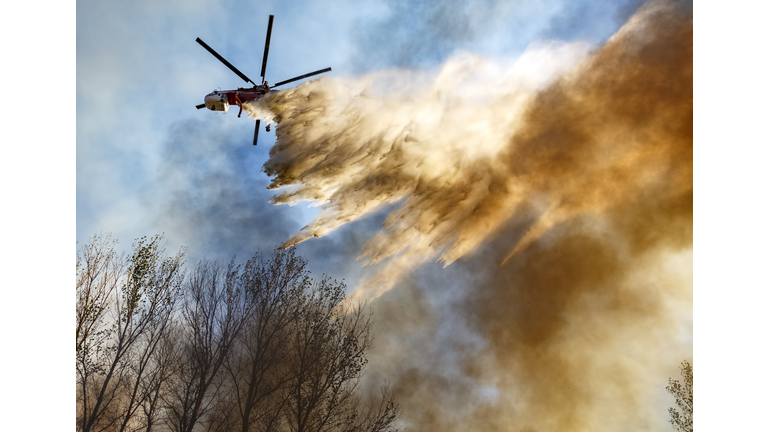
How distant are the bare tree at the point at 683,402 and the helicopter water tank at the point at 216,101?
52.5 ft

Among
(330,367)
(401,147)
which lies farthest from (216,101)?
(330,367)

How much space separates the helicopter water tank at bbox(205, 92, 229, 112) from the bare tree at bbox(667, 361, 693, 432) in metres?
16.0

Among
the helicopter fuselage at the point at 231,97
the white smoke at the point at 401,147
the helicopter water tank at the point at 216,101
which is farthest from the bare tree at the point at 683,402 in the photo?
the helicopter water tank at the point at 216,101

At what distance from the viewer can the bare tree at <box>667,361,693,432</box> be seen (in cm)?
1016

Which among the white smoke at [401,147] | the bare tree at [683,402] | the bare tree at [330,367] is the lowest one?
the bare tree at [683,402]

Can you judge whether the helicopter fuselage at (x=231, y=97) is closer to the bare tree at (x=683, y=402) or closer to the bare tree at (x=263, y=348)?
the bare tree at (x=263, y=348)

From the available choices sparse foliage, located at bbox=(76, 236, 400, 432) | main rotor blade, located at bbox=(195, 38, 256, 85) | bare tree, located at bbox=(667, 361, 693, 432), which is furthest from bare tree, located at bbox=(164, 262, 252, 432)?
bare tree, located at bbox=(667, 361, 693, 432)

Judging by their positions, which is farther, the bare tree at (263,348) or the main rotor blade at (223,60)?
the bare tree at (263,348)

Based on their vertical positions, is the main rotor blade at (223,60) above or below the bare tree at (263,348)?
above

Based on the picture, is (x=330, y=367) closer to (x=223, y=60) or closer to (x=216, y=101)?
(x=216, y=101)

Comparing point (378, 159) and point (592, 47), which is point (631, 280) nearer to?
point (592, 47)

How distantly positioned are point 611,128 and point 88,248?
1755cm

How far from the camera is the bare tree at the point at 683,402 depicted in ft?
33.3

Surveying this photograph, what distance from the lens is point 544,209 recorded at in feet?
35.8
